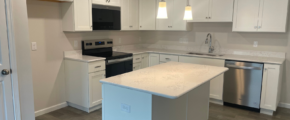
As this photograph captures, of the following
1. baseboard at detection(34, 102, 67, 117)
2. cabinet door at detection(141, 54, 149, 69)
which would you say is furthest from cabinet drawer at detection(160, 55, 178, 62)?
Answer: baseboard at detection(34, 102, 67, 117)

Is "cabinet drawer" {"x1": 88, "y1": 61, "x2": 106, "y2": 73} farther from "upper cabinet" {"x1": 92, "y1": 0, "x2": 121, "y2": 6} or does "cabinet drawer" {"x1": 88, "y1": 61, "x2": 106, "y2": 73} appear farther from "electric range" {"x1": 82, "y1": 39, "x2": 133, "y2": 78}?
"upper cabinet" {"x1": 92, "y1": 0, "x2": 121, "y2": 6}

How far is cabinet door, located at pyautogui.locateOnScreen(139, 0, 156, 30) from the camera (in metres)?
4.69

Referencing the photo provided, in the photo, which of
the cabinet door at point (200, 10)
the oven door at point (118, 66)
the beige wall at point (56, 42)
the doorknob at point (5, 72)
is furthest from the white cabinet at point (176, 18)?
the doorknob at point (5, 72)

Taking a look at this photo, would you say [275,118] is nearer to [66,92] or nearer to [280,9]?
[280,9]

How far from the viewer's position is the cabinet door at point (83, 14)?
342 centimetres

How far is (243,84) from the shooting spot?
11.8 ft

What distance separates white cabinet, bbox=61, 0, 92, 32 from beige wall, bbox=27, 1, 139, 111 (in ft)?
0.41

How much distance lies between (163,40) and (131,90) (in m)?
3.27

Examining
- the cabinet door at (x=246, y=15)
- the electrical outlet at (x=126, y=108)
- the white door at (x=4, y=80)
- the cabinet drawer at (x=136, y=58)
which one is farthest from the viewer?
the cabinet drawer at (x=136, y=58)

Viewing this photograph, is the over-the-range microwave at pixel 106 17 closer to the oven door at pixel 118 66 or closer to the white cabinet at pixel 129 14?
the white cabinet at pixel 129 14

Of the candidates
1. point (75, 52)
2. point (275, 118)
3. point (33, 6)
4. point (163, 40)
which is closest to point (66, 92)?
point (75, 52)

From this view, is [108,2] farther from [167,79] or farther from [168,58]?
[167,79]

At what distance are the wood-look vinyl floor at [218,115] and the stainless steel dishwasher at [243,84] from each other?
182 millimetres

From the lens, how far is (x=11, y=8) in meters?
2.37
